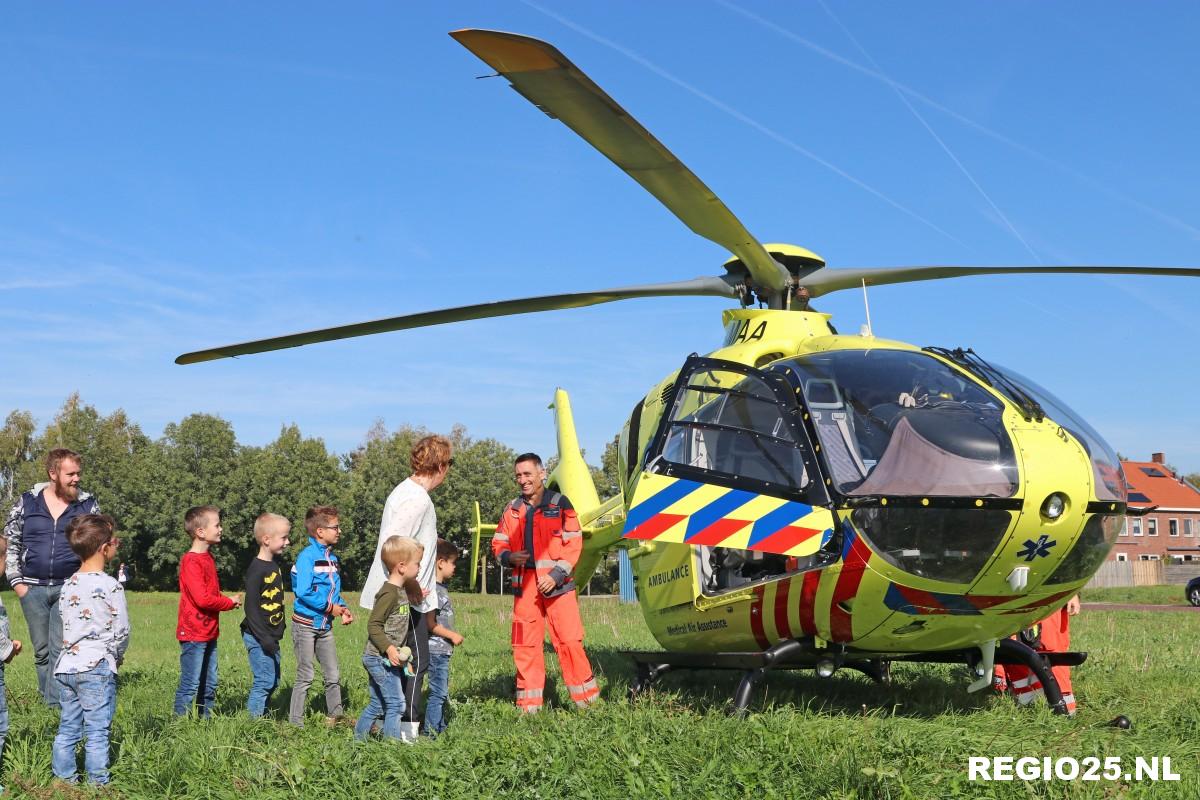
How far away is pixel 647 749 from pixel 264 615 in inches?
119

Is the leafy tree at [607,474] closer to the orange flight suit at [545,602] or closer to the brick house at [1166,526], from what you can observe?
the brick house at [1166,526]

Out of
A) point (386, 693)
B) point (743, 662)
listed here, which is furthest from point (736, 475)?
point (386, 693)

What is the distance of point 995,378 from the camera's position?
19.0 ft

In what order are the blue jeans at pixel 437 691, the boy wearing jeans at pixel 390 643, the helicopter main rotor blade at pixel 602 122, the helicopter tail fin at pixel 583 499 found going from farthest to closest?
the helicopter tail fin at pixel 583 499 → the blue jeans at pixel 437 691 → the boy wearing jeans at pixel 390 643 → the helicopter main rotor blade at pixel 602 122

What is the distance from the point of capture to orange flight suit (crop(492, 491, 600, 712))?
6703mm

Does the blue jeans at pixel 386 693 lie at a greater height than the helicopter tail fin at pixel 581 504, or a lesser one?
→ lesser

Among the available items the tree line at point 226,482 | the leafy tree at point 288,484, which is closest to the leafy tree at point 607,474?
the tree line at point 226,482

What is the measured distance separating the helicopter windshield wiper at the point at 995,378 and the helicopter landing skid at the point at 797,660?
160 centimetres

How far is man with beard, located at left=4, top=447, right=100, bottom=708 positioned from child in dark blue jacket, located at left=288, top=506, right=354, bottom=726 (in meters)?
1.90

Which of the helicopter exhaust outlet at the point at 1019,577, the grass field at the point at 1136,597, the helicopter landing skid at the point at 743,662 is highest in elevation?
the helicopter exhaust outlet at the point at 1019,577

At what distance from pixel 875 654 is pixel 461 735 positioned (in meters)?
2.38

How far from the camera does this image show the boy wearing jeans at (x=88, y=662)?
5145 mm

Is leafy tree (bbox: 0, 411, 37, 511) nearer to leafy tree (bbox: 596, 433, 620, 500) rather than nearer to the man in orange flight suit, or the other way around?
leafy tree (bbox: 596, 433, 620, 500)

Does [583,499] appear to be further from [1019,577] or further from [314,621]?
[1019,577]
